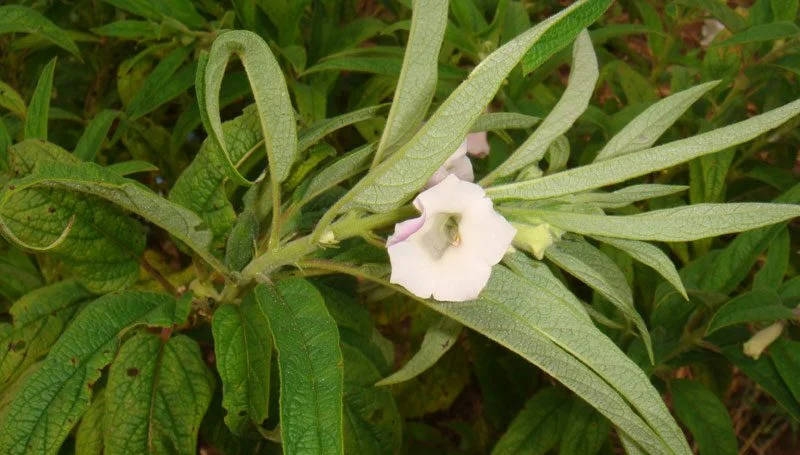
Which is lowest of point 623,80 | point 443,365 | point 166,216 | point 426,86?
point 443,365

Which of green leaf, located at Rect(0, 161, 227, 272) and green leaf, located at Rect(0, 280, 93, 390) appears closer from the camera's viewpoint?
green leaf, located at Rect(0, 161, 227, 272)

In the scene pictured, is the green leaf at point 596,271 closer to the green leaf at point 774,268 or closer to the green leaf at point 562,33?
the green leaf at point 562,33

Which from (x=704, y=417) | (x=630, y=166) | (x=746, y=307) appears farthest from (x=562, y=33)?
(x=704, y=417)

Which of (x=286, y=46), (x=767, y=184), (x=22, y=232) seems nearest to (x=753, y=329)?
(x=767, y=184)

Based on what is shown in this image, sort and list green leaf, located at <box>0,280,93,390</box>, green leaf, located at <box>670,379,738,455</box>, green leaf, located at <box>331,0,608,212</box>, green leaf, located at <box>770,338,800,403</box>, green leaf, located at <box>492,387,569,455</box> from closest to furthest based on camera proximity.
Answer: green leaf, located at <box>331,0,608,212</box> → green leaf, located at <box>0,280,93,390</box> → green leaf, located at <box>770,338,800,403</box> → green leaf, located at <box>670,379,738,455</box> → green leaf, located at <box>492,387,569,455</box>

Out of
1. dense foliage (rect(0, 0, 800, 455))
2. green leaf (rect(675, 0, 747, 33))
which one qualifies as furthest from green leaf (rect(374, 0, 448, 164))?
green leaf (rect(675, 0, 747, 33))

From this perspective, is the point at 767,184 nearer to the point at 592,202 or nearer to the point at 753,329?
the point at 753,329

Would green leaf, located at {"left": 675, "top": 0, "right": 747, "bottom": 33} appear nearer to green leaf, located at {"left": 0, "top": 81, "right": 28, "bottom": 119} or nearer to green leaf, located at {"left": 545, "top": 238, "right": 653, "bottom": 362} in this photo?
green leaf, located at {"left": 545, "top": 238, "right": 653, "bottom": 362}
